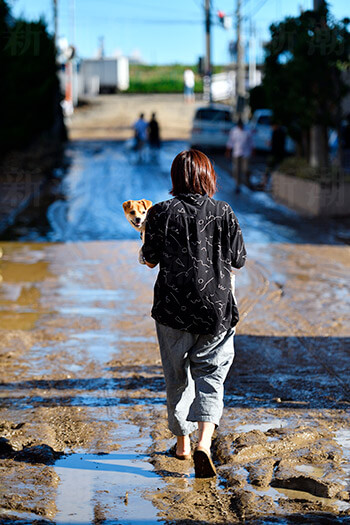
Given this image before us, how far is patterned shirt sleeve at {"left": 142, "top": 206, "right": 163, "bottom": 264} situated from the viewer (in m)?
4.54

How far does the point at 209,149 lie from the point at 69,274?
2123 centimetres

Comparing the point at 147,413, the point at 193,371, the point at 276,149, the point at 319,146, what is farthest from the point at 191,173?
the point at 276,149

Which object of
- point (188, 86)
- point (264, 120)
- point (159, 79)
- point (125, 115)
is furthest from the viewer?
point (159, 79)

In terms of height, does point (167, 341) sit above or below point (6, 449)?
above

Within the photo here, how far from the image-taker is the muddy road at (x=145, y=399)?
4.22 metres

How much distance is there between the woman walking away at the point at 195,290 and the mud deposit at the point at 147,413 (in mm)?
360

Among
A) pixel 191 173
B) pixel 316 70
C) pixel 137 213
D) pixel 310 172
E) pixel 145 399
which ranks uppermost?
pixel 316 70

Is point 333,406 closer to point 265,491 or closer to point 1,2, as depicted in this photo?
point 265,491

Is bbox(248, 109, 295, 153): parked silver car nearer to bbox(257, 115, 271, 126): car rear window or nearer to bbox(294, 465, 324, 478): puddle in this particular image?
bbox(257, 115, 271, 126): car rear window

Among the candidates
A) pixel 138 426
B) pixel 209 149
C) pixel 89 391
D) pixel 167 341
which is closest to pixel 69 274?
pixel 89 391

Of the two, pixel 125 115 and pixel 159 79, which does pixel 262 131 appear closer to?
pixel 125 115

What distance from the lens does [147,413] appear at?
5633 mm

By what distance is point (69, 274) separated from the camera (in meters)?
11.0

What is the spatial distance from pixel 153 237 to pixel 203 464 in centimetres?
121
